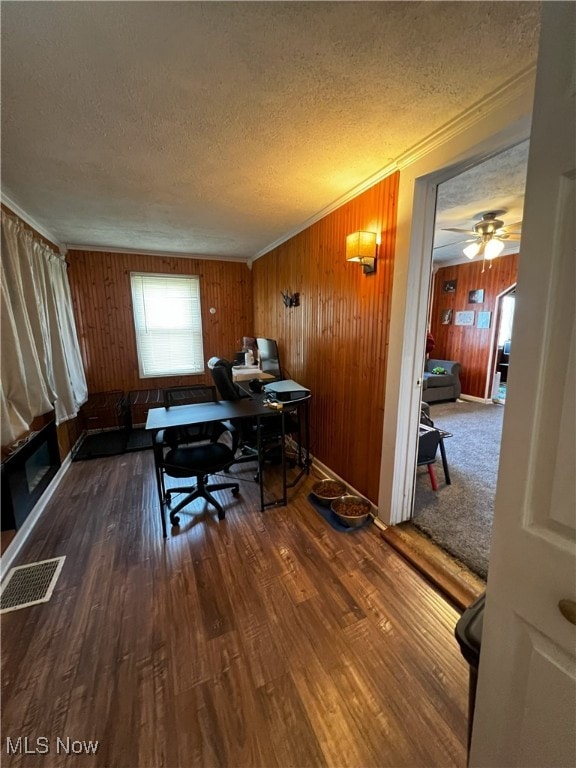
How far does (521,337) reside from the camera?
67 centimetres

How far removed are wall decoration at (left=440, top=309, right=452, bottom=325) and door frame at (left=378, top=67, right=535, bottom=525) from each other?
183 inches

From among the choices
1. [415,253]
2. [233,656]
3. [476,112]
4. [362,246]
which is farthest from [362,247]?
[233,656]

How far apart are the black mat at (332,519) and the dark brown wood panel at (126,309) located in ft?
10.3

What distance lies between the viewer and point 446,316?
605 cm

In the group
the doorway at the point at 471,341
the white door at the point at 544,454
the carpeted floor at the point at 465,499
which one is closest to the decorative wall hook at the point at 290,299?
the doorway at the point at 471,341

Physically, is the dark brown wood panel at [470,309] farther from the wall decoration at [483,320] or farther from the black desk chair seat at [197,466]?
the black desk chair seat at [197,466]

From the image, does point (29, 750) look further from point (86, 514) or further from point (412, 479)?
point (412, 479)

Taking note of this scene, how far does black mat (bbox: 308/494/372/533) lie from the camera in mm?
2258

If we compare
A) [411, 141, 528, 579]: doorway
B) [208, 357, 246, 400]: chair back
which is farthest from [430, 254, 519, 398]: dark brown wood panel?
[208, 357, 246, 400]: chair back

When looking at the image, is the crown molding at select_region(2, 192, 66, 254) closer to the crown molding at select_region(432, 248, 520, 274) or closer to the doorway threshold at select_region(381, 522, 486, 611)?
the doorway threshold at select_region(381, 522, 486, 611)

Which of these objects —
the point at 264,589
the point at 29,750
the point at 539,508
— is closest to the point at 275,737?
the point at 264,589

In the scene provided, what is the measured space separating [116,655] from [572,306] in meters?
2.14

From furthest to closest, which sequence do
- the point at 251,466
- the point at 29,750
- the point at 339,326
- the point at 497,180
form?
the point at 251,466, the point at 339,326, the point at 497,180, the point at 29,750

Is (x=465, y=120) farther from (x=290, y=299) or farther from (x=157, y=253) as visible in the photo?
(x=157, y=253)
